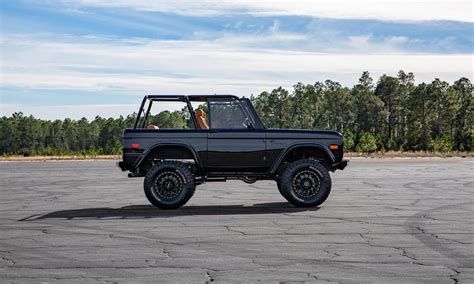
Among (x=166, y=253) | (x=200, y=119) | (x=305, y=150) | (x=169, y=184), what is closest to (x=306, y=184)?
(x=305, y=150)

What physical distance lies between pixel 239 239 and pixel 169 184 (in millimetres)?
4343

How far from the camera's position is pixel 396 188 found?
19188mm

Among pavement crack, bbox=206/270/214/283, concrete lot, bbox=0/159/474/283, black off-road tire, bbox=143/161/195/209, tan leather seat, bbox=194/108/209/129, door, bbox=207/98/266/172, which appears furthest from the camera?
tan leather seat, bbox=194/108/209/129

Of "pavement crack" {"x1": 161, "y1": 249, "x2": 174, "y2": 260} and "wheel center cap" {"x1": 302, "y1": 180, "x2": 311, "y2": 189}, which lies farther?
"wheel center cap" {"x1": 302, "y1": 180, "x2": 311, "y2": 189}

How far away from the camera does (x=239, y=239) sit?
9.64 meters

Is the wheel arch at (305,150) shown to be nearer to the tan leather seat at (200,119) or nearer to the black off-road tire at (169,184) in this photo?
the tan leather seat at (200,119)

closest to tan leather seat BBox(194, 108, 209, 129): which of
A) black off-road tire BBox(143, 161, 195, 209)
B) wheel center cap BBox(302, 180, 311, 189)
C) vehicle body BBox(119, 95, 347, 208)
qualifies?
vehicle body BBox(119, 95, 347, 208)

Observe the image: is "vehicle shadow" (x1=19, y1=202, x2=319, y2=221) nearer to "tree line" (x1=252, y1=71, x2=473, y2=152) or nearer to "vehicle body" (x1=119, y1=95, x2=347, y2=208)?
"vehicle body" (x1=119, y1=95, x2=347, y2=208)

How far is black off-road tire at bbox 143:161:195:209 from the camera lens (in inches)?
536

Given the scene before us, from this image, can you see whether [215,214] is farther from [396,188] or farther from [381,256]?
[396,188]

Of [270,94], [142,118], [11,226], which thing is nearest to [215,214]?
[142,118]

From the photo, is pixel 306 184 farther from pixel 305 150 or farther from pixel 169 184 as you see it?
pixel 169 184

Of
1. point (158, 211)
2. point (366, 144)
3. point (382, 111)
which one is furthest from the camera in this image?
point (382, 111)

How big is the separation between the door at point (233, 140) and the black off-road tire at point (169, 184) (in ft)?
1.93
